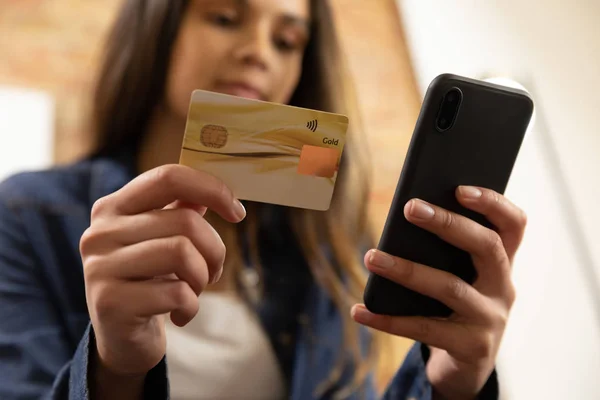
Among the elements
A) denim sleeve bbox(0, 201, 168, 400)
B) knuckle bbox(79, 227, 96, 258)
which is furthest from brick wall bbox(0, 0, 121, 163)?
knuckle bbox(79, 227, 96, 258)

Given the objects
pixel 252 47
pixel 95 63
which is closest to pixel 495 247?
pixel 252 47

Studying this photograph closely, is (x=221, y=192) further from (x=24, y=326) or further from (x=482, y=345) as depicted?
(x=24, y=326)

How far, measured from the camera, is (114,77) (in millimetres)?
831

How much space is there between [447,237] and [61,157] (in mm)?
680

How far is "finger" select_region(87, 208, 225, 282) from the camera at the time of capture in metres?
0.36

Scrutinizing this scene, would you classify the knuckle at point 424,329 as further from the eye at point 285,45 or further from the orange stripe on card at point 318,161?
the eye at point 285,45

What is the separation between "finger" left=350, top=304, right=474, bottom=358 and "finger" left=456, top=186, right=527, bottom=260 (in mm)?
95

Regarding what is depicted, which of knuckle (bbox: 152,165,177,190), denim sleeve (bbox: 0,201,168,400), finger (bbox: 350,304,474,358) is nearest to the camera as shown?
knuckle (bbox: 152,165,177,190)

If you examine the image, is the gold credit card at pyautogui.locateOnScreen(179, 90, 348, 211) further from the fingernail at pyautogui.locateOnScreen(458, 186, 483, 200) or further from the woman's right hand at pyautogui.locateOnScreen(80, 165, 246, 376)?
the fingernail at pyautogui.locateOnScreen(458, 186, 483, 200)

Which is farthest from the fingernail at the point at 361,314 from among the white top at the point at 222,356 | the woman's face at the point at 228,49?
the woman's face at the point at 228,49

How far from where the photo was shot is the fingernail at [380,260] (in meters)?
0.43

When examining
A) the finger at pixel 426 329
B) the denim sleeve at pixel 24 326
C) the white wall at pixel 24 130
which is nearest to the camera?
the finger at pixel 426 329

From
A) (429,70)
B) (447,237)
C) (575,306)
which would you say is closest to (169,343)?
(447,237)

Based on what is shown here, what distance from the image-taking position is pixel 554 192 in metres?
0.75
